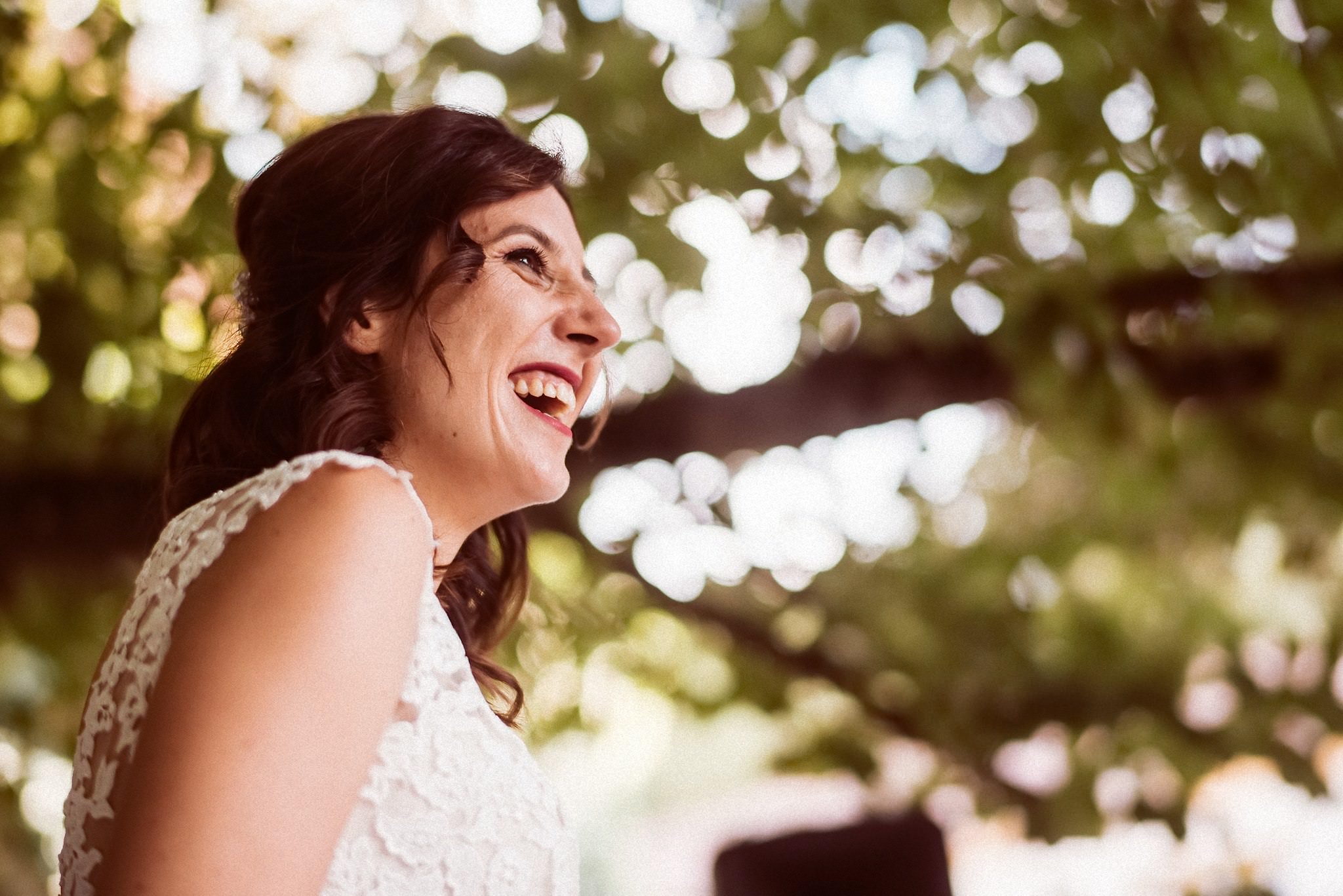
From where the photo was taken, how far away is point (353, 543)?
3.64 ft

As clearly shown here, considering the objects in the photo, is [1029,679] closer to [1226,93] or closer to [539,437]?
[1226,93]

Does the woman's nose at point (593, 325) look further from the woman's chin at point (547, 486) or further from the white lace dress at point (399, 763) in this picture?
the white lace dress at point (399, 763)

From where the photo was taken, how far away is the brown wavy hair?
1.61 m

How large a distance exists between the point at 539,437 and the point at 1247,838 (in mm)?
2964

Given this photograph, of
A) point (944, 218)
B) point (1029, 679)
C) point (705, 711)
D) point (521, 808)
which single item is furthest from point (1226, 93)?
point (705, 711)

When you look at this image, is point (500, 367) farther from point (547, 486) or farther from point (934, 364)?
point (934, 364)

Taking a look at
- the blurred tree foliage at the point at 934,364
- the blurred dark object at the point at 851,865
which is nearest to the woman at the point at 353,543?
the blurred dark object at the point at 851,865

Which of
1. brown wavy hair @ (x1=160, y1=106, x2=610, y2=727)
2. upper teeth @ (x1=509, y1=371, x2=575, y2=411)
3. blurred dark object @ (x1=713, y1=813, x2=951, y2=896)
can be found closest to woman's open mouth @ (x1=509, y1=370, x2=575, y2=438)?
upper teeth @ (x1=509, y1=371, x2=575, y2=411)

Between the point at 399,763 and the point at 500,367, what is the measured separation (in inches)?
24.3

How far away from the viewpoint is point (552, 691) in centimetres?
396

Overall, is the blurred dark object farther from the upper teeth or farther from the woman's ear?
the woman's ear

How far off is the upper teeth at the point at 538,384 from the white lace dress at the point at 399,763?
0.46 meters

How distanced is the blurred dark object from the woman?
2.38 ft

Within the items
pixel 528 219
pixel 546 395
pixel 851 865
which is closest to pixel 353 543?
pixel 546 395
